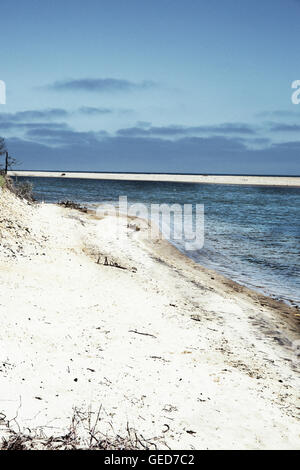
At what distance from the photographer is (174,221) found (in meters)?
24.6

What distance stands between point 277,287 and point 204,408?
24.1ft

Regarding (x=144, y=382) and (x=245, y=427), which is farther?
(x=144, y=382)

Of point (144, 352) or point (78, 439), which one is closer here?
point (78, 439)

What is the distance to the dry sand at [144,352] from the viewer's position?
3.96m

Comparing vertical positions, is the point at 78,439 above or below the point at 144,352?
above

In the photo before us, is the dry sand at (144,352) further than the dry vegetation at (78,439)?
Yes

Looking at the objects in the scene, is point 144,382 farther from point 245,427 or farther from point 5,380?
point 5,380

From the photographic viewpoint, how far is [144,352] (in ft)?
18.9

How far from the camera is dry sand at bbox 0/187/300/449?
3.96m

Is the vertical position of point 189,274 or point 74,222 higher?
point 74,222

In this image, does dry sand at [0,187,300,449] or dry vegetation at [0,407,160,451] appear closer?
dry vegetation at [0,407,160,451]
